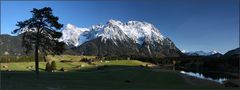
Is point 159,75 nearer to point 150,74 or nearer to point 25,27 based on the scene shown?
point 150,74

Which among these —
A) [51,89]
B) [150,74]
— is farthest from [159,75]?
[51,89]

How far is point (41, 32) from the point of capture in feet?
207

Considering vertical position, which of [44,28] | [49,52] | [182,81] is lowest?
[182,81]

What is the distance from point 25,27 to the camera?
208 feet

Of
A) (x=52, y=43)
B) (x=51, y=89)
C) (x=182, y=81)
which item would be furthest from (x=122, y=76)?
(x=51, y=89)

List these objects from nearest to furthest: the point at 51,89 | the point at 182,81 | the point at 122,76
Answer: the point at 51,89
the point at 182,81
the point at 122,76

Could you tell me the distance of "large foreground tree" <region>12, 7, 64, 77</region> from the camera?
204 feet

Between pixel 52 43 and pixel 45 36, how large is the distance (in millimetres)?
1606

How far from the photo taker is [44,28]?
62812mm

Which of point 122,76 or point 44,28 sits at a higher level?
point 44,28

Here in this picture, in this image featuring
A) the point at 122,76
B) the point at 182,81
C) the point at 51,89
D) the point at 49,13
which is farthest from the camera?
the point at 122,76

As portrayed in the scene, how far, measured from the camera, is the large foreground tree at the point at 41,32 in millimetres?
62281

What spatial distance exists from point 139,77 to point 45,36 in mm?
27589

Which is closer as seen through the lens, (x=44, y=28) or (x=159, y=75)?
(x=44, y=28)
